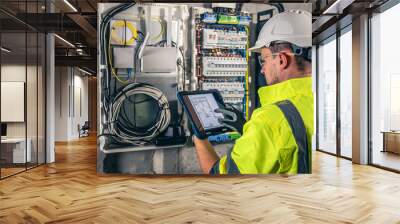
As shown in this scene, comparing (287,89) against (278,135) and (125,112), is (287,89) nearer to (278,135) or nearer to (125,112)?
(278,135)

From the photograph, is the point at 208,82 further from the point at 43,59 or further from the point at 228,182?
the point at 43,59

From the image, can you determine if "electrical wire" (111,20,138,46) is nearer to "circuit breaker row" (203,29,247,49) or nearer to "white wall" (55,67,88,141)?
"circuit breaker row" (203,29,247,49)

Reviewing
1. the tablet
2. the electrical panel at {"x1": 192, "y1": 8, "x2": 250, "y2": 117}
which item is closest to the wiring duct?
the tablet

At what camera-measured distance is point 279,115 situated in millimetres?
5730

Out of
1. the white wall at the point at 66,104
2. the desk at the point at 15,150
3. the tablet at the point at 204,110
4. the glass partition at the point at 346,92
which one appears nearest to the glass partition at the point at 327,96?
the glass partition at the point at 346,92

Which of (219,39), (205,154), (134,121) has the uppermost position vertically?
(219,39)

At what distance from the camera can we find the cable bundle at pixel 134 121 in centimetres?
586

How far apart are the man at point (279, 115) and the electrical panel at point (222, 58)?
11.2 inches

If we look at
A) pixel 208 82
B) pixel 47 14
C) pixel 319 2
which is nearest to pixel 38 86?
pixel 47 14

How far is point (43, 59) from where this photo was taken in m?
7.39

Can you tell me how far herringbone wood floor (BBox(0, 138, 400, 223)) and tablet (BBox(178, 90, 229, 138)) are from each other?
793mm

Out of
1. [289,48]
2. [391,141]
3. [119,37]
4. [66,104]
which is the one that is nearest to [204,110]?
[289,48]

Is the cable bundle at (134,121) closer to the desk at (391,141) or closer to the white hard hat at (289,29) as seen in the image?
the white hard hat at (289,29)

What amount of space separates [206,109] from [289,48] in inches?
65.5
